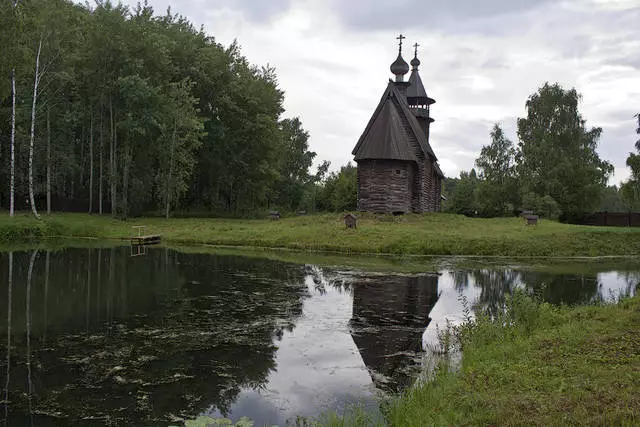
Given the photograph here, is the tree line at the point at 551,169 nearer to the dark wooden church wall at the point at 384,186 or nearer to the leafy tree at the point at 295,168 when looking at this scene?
the dark wooden church wall at the point at 384,186

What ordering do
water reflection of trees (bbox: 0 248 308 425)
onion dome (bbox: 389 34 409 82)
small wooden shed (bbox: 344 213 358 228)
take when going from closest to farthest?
water reflection of trees (bbox: 0 248 308 425), small wooden shed (bbox: 344 213 358 228), onion dome (bbox: 389 34 409 82)

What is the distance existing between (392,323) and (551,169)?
41.6m

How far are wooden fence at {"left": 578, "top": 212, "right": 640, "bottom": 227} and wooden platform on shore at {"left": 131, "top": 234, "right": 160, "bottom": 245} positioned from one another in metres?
39.5

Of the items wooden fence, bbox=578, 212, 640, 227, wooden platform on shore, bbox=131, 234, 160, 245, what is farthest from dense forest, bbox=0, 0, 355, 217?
wooden fence, bbox=578, 212, 640, 227

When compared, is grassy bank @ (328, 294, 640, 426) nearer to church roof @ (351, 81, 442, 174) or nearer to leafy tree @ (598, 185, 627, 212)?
church roof @ (351, 81, 442, 174)

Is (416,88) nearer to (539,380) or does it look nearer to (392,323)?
(392,323)

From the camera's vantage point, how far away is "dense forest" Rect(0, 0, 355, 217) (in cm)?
3725

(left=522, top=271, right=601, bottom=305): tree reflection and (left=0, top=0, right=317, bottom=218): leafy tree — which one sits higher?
(left=0, top=0, right=317, bottom=218): leafy tree

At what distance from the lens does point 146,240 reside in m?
30.5

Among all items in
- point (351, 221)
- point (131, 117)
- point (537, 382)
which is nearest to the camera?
point (537, 382)

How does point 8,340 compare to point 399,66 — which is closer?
point 8,340

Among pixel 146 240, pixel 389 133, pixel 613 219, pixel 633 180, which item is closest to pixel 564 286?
pixel 146 240

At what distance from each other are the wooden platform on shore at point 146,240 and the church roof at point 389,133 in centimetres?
1492

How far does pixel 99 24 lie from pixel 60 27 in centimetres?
381
